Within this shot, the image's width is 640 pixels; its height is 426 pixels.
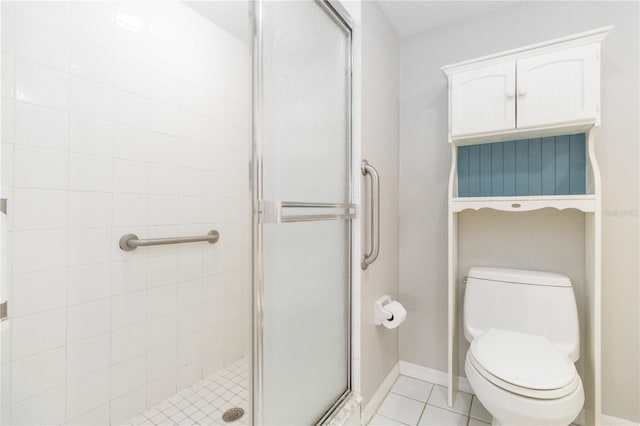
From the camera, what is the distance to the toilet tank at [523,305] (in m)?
1.43

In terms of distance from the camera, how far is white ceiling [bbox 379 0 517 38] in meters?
1.70

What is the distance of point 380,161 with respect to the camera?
5.57 ft

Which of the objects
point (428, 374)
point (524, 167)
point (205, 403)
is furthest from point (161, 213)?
point (524, 167)

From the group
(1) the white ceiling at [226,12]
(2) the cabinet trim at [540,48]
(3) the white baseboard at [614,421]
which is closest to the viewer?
(2) the cabinet trim at [540,48]

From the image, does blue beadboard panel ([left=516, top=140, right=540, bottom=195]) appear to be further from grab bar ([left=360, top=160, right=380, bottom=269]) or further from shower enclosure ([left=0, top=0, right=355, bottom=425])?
shower enclosure ([left=0, top=0, right=355, bottom=425])

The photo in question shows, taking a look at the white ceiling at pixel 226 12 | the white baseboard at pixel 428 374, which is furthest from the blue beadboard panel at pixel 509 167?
the white ceiling at pixel 226 12

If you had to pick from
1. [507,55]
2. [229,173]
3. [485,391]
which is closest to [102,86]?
[229,173]

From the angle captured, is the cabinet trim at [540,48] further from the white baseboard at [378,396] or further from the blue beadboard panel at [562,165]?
the white baseboard at [378,396]

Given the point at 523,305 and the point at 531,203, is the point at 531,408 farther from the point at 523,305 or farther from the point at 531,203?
the point at 531,203

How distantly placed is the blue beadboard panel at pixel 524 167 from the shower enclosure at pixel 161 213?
2.68 ft

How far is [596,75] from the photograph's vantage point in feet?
4.27

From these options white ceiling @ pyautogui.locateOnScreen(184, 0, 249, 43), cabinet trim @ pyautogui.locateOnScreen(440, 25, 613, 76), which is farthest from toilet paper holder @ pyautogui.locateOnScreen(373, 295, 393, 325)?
white ceiling @ pyautogui.locateOnScreen(184, 0, 249, 43)

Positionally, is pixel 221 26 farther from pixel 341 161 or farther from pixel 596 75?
pixel 596 75

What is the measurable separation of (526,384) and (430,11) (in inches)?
76.4
